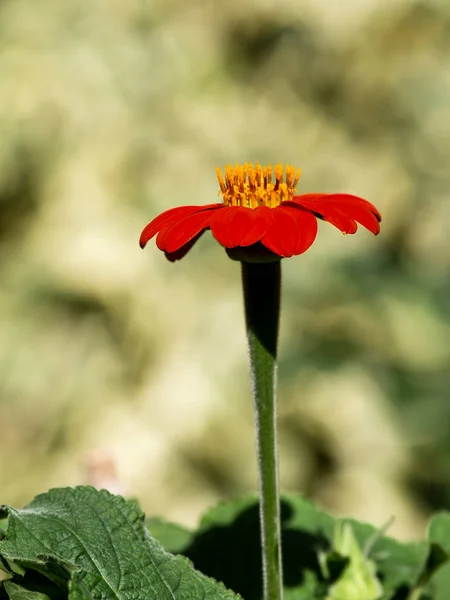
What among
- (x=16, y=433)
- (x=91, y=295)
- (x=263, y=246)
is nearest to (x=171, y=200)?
(x=91, y=295)

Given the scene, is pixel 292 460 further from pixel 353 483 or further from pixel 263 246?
pixel 263 246

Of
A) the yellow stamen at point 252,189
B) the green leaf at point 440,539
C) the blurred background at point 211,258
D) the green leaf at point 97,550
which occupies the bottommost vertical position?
the green leaf at point 97,550

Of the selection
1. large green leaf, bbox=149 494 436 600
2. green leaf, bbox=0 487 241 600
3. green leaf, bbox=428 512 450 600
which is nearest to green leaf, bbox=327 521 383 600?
large green leaf, bbox=149 494 436 600

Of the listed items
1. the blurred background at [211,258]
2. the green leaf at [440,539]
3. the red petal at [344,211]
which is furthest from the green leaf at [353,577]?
the blurred background at [211,258]

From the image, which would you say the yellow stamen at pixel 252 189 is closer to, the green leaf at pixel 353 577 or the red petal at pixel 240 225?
the red petal at pixel 240 225

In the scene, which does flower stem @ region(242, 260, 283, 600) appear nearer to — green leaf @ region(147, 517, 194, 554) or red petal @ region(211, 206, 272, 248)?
red petal @ region(211, 206, 272, 248)

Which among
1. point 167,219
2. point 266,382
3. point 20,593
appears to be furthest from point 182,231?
point 20,593

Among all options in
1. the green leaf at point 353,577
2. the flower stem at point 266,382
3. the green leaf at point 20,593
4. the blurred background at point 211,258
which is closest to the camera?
the green leaf at point 20,593

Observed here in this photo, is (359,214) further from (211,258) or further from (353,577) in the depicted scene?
(211,258)
